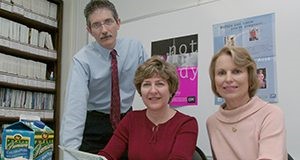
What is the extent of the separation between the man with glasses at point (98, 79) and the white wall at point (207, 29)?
71cm

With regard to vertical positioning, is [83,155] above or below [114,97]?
below

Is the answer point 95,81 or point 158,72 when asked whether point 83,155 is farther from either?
point 95,81

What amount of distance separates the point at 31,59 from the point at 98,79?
167 centimetres

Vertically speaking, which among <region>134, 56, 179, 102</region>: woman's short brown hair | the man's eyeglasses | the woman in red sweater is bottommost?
the woman in red sweater

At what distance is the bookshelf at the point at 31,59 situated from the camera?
2.86m

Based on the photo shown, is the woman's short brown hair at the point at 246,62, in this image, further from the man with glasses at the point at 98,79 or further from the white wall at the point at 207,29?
the white wall at the point at 207,29

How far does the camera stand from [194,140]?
4.49ft

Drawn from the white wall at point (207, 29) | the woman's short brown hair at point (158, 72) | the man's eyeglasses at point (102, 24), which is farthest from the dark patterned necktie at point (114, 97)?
the white wall at point (207, 29)

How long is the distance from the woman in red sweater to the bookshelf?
168 centimetres

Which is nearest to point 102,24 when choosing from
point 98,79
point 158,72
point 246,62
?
point 98,79

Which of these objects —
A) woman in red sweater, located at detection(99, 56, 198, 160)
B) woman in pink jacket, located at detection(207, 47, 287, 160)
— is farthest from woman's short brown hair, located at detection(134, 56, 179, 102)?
woman in pink jacket, located at detection(207, 47, 287, 160)

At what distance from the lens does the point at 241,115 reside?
1.39 metres

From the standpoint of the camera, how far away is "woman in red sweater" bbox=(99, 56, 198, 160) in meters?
1.37

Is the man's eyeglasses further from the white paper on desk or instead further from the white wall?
the white wall
